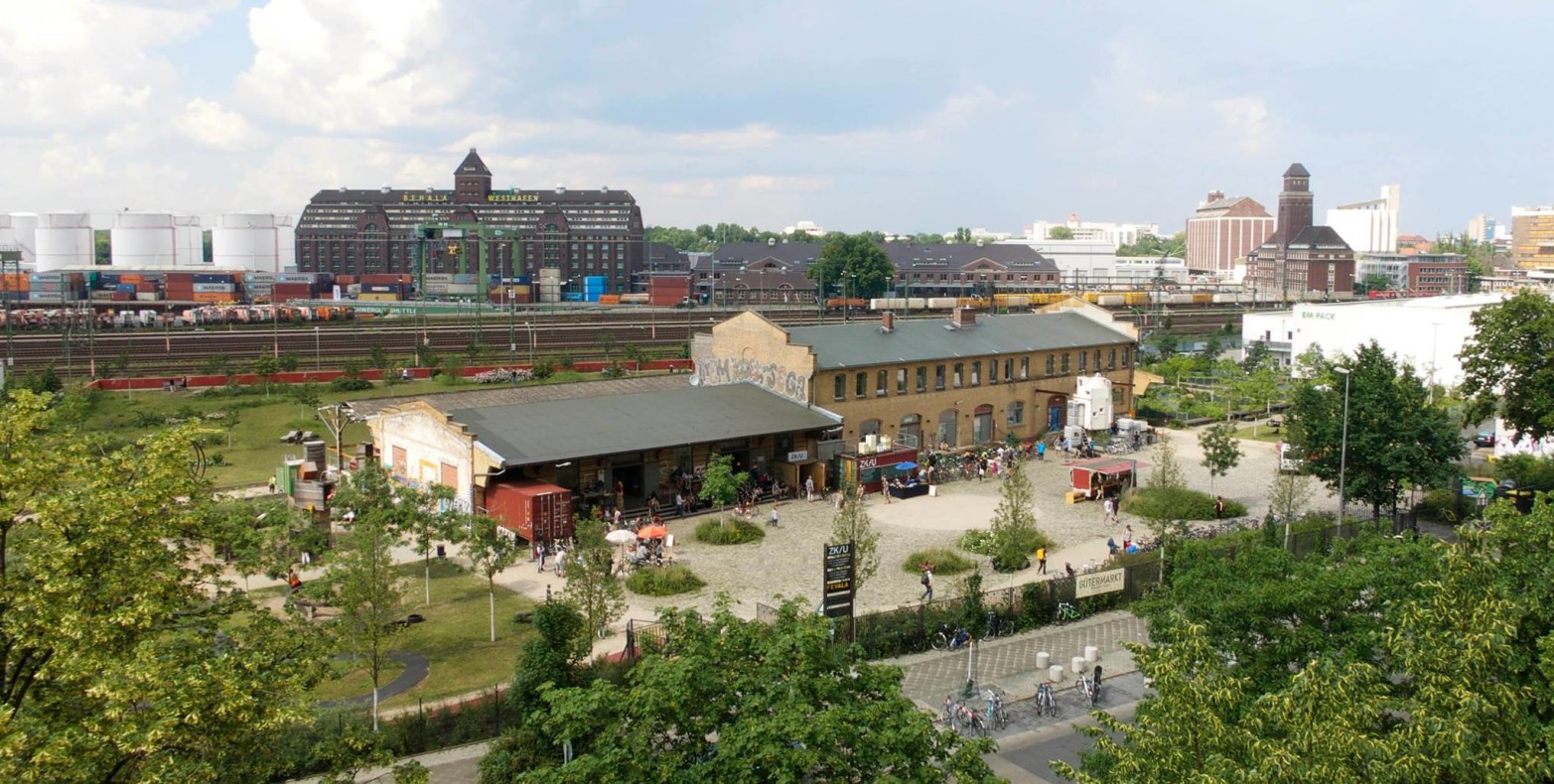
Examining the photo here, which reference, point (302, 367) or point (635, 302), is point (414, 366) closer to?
point (302, 367)

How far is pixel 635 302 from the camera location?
521 feet

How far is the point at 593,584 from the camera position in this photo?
27375mm

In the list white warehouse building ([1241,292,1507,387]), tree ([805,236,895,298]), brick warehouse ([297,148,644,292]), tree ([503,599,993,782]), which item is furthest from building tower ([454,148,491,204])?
tree ([503,599,993,782])

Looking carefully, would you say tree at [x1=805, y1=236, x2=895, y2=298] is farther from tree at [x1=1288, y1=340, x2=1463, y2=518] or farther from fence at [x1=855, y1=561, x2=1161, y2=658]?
fence at [x1=855, y1=561, x2=1161, y2=658]

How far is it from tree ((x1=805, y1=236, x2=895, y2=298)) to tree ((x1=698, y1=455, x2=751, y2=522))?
99.7 metres

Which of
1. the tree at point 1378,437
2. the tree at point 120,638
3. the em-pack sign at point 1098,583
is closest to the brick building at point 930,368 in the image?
the tree at point 1378,437

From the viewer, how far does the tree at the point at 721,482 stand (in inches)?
1699

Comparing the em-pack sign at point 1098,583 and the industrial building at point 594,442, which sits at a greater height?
the industrial building at point 594,442

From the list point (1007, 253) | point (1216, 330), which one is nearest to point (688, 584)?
point (1216, 330)

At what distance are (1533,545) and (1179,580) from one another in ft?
19.3

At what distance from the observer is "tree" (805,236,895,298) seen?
14412cm

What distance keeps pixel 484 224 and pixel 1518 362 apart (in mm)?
146448

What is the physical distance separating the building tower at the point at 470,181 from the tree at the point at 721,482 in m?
141

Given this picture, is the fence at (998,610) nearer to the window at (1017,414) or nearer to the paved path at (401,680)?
the paved path at (401,680)
